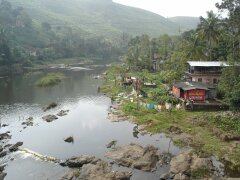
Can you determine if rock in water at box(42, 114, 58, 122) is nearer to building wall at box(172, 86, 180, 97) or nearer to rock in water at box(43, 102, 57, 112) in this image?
rock in water at box(43, 102, 57, 112)

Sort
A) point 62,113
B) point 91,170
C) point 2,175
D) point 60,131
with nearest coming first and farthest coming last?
point 91,170 < point 2,175 < point 60,131 < point 62,113

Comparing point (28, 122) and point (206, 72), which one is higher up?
point (206, 72)

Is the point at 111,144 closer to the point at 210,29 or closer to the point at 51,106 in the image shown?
the point at 51,106

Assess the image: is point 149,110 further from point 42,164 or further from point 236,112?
point 42,164

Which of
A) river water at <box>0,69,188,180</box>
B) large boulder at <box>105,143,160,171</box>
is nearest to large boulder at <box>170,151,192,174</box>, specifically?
river water at <box>0,69,188,180</box>

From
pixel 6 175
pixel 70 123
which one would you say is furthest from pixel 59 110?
pixel 6 175

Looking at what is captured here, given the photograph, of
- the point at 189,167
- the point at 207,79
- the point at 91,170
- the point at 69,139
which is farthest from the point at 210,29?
the point at 91,170

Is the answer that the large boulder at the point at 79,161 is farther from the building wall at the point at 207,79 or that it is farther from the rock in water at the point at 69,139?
the building wall at the point at 207,79

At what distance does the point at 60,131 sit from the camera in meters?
57.6

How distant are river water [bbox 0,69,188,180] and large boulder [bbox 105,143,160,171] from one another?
46.8 inches

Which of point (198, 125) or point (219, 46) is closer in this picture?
point (198, 125)

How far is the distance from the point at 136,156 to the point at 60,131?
2022cm

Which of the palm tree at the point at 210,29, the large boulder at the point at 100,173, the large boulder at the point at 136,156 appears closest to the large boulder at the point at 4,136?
the large boulder at the point at 136,156

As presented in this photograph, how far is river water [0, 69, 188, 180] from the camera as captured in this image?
4209 centimetres
